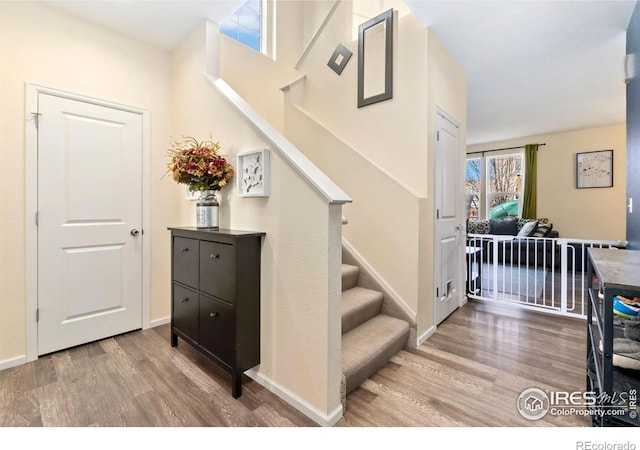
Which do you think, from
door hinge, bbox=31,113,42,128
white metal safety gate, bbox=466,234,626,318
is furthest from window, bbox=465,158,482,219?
door hinge, bbox=31,113,42,128

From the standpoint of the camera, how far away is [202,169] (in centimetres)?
208

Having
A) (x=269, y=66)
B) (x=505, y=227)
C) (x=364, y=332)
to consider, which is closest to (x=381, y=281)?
(x=364, y=332)

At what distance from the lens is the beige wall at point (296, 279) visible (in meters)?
1.52

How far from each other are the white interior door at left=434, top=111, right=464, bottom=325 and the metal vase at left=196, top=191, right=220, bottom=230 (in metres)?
1.92

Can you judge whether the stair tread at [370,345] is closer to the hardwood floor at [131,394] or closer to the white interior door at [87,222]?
the hardwood floor at [131,394]

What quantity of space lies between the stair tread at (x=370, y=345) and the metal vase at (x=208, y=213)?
4.24 ft

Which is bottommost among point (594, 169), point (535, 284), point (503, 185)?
point (535, 284)

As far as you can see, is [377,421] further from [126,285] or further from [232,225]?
[126,285]

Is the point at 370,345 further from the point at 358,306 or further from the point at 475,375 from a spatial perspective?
the point at 475,375

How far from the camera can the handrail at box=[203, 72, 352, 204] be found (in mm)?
1499

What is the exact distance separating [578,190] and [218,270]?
724 centimetres

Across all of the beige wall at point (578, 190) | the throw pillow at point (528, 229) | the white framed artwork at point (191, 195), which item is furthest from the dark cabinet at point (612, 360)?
the beige wall at point (578, 190)

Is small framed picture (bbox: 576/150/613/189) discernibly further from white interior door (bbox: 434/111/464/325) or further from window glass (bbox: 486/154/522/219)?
white interior door (bbox: 434/111/464/325)
